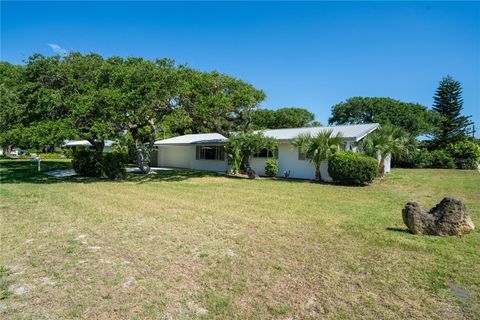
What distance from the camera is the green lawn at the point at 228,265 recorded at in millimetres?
3357

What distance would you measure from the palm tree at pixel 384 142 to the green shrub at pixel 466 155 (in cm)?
1624

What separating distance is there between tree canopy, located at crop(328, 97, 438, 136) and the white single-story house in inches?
669

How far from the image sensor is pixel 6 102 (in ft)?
46.9

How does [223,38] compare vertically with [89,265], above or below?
above

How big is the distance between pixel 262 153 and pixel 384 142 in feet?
24.4

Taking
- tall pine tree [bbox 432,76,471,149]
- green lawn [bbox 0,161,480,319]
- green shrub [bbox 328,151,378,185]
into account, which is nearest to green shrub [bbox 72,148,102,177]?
green lawn [bbox 0,161,480,319]

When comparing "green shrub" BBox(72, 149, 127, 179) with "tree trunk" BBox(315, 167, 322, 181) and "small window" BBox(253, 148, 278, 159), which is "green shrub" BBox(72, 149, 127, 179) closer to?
"small window" BBox(253, 148, 278, 159)

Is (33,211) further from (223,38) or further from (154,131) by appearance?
(223,38)

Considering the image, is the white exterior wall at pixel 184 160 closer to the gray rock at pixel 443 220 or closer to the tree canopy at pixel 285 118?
the tree canopy at pixel 285 118

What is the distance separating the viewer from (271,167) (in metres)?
18.5

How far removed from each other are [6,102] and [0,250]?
1251cm

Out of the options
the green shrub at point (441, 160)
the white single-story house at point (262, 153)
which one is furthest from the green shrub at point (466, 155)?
the white single-story house at point (262, 153)

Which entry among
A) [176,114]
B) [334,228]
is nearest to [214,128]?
[176,114]

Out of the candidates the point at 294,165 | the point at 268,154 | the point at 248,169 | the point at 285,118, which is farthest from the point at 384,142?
the point at 285,118
